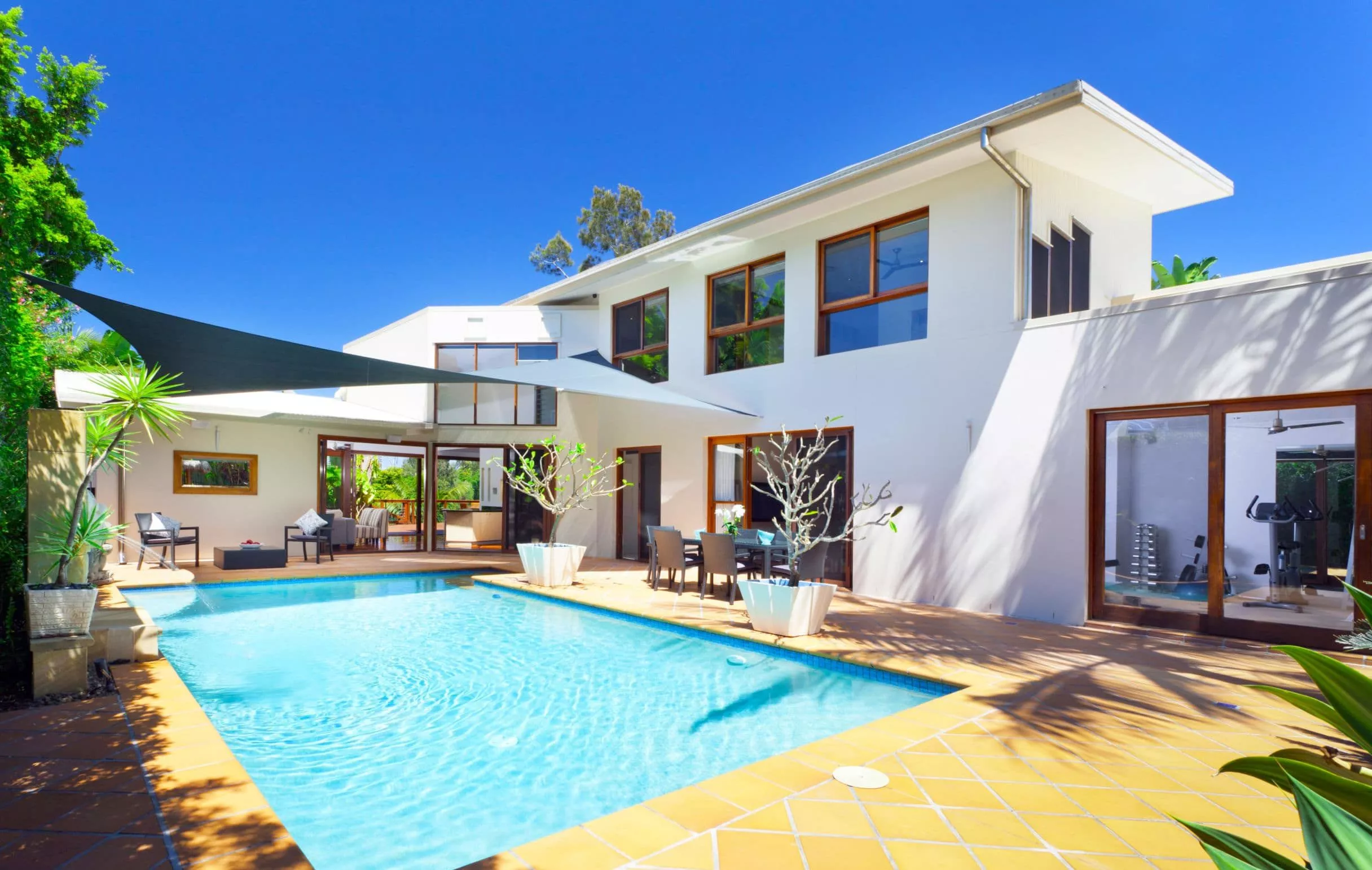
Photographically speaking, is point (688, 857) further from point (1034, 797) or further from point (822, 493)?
point (822, 493)

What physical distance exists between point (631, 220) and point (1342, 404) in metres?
22.8

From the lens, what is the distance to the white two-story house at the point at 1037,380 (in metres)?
6.25

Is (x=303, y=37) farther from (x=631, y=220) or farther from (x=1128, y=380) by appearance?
(x=1128, y=380)

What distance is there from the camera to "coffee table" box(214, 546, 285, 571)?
11.4 metres

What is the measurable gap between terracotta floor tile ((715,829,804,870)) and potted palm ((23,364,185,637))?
4.44m

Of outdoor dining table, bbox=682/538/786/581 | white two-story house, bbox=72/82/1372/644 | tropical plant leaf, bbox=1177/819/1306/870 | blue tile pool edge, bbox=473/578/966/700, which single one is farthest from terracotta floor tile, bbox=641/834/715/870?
white two-story house, bbox=72/82/1372/644

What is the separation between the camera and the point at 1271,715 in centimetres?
433

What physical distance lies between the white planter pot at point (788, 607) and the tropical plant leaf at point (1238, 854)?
562 cm

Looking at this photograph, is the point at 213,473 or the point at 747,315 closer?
the point at 747,315

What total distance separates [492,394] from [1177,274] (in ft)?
46.6

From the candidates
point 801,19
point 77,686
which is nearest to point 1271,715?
point 77,686

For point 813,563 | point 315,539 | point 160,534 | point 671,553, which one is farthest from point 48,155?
point 813,563

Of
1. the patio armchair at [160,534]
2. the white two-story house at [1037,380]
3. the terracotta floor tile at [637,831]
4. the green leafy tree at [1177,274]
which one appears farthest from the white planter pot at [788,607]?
the green leafy tree at [1177,274]

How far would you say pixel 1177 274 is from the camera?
15.1 m
